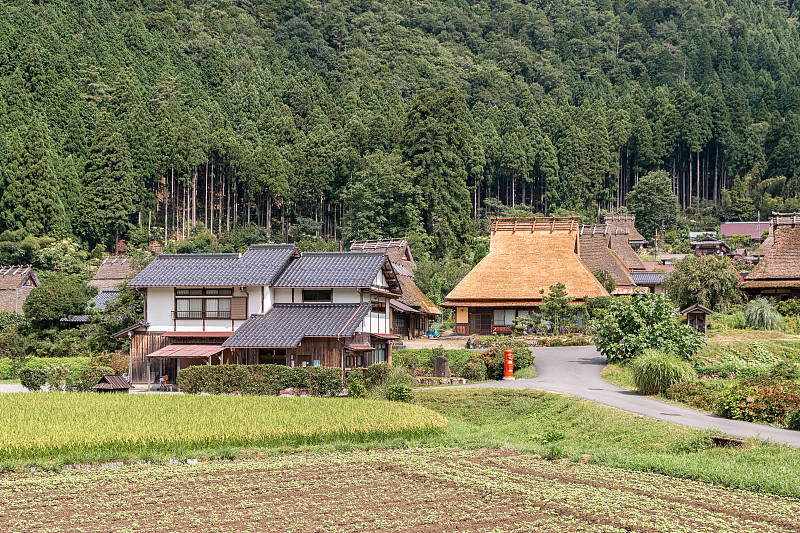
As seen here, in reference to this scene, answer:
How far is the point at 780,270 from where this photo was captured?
125 ft

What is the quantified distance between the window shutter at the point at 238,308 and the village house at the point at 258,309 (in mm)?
37

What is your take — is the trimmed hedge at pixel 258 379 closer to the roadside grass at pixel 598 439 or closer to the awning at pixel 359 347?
the awning at pixel 359 347

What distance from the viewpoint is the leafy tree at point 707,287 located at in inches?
1419

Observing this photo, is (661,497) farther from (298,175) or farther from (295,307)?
(298,175)

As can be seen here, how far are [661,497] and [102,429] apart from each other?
10521mm

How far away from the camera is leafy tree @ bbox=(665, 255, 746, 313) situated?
36.0 m

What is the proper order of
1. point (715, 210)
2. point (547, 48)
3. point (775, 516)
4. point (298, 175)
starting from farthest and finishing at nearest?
point (547, 48), point (715, 210), point (298, 175), point (775, 516)

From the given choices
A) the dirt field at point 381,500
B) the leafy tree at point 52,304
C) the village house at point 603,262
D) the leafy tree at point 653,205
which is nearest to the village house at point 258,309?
the leafy tree at point 52,304

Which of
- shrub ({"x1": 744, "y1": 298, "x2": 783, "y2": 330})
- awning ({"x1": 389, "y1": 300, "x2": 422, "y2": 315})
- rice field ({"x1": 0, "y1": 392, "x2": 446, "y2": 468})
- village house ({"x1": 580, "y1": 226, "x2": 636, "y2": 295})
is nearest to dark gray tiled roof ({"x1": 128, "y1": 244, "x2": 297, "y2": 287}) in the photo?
awning ({"x1": 389, "y1": 300, "x2": 422, "y2": 315})

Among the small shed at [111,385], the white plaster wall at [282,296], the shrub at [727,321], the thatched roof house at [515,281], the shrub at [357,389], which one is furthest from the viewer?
the thatched roof house at [515,281]

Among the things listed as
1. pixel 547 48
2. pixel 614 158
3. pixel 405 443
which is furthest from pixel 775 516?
pixel 547 48

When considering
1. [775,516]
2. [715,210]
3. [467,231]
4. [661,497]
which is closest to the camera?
[775,516]

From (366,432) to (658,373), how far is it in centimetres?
784

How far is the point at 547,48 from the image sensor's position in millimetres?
137000
